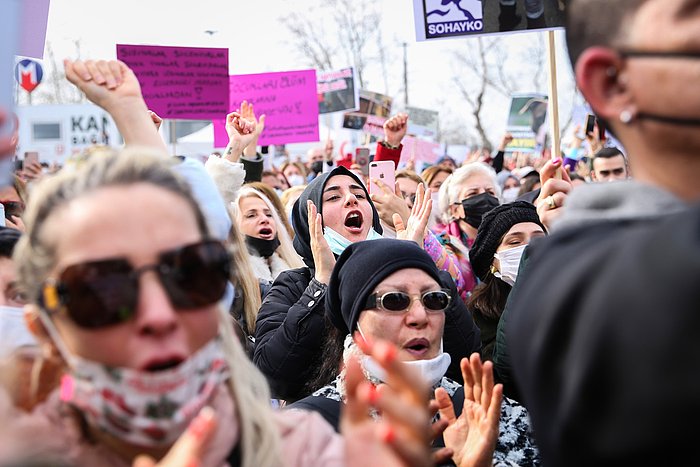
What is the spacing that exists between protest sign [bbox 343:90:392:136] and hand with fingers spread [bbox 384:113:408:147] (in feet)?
21.1

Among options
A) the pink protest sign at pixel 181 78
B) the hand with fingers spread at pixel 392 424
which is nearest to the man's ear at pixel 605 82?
the hand with fingers spread at pixel 392 424

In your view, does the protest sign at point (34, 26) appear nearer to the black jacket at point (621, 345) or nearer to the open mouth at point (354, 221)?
the open mouth at point (354, 221)

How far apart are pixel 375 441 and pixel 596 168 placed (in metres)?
5.69

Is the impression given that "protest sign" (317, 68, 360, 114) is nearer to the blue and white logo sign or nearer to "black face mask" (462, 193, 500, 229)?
"black face mask" (462, 193, 500, 229)

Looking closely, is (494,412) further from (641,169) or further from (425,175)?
(425,175)

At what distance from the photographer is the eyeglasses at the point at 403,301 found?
3234mm

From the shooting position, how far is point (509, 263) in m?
4.71

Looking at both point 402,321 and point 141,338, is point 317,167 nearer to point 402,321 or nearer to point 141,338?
point 402,321

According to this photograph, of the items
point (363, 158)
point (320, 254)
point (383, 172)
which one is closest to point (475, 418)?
point (320, 254)

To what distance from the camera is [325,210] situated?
5.00 m

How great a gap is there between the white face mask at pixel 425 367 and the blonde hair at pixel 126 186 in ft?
4.32

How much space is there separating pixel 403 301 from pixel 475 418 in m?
0.64

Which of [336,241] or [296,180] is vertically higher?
[296,180]

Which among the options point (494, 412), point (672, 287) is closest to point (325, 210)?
point (494, 412)
